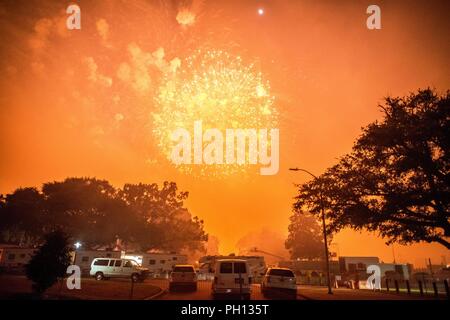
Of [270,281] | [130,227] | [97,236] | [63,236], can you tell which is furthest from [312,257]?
[63,236]

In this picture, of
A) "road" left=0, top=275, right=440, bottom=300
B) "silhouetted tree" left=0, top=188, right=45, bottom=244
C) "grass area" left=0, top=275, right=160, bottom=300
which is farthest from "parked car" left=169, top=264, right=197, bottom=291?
"silhouetted tree" left=0, top=188, right=45, bottom=244

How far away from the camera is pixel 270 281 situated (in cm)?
1859

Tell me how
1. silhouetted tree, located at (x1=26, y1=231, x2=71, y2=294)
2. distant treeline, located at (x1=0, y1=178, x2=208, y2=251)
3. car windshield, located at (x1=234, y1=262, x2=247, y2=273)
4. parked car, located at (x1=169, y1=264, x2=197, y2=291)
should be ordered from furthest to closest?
1. distant treeline, located at (x1=0, y1=178, x2=208, y2=251)
2. parked car, located at (x1=169, y1=264, x2=197, y2=291)
3. car windshield, located at (x1=234, y1=262, x2=247, y2=273)
4. silhouetted tree, located at (x1=26, y1=231, x2=71, y2=294)

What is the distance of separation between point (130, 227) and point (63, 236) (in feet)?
158

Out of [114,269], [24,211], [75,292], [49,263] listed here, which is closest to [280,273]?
[75,292]

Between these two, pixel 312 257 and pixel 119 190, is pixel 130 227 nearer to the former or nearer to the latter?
pixel 119 190

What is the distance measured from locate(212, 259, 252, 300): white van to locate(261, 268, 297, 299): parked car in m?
3.01

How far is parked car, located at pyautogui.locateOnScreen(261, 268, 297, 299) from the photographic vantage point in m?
18.0

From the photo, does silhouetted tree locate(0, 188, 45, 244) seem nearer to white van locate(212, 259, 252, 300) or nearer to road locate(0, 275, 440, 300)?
road locate(0, 275, 440, 300)

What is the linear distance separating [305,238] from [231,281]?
2701 inches

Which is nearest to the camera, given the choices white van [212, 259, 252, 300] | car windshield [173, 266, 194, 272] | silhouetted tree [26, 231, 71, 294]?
silhouetted tree [26, 231, 71, 294]

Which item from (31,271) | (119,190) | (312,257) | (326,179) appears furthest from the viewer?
(312,257)

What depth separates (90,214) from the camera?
6234 centimetres

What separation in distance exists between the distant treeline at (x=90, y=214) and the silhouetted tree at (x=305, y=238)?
3039 centimetres
